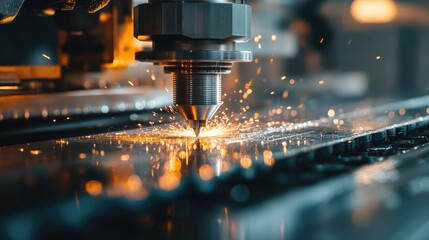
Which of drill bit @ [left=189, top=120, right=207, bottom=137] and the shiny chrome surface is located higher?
drill bit @ [left=189, top=120, right=207, bottom=137]

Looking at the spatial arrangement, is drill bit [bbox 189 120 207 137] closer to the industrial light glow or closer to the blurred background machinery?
the blurred background machinery

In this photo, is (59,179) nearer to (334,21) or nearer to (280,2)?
(280,2)

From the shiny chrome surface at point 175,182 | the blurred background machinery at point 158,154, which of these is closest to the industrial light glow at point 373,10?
the blurred background machinery at point 158,154

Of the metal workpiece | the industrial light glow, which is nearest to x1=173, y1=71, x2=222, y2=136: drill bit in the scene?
the metal workpiece

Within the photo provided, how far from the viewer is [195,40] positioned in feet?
1.93

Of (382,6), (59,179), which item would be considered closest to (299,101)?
(382,6)

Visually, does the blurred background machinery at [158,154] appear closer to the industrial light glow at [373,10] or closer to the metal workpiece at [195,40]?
the metal workpiece at [195,40]

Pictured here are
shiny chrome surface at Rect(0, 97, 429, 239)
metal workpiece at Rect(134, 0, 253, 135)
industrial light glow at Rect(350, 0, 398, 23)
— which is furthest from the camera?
industrial light glow at Rect(350, 0, 398, 23)

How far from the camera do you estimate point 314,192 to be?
1.40 feet

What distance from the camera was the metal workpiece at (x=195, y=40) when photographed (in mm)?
580

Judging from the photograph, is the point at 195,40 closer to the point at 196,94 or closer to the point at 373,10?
the point at 196,94

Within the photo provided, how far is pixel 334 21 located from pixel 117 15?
0.95 metres

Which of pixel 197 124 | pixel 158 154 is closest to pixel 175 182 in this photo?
pixel 158 154

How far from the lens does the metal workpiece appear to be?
58cm
